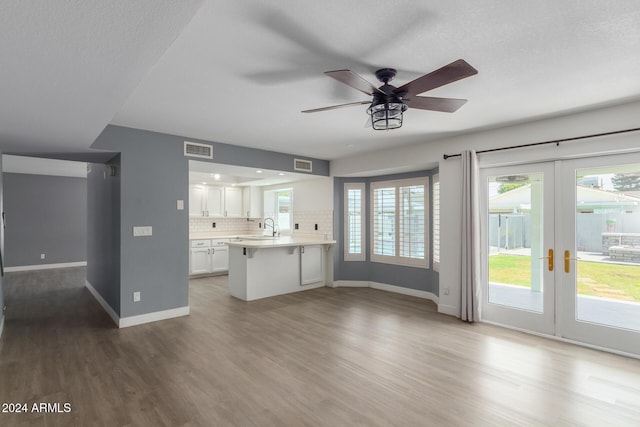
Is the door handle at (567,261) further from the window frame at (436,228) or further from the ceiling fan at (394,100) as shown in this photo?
the ceiling fan at (394,100)

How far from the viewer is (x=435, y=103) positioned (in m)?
2.59

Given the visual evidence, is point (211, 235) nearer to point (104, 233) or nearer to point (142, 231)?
point (104, 233)

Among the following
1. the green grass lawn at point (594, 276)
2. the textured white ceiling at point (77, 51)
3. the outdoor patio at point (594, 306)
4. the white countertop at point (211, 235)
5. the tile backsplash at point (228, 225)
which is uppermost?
the textured white ceiling at point (77, 51)

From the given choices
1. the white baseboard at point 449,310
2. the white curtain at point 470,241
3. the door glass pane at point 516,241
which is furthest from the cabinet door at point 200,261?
the door glass pane at point 516,241

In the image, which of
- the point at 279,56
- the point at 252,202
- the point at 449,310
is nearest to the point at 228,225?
the point at 252,202

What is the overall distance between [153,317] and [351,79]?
3983mm

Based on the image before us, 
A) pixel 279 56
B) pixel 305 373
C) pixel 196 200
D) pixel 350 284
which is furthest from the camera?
pixel 196 200

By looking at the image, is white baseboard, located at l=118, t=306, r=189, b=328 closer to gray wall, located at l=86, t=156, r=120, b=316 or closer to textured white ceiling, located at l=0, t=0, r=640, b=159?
gray wall, located at l=86, t=156, r=120, b=316

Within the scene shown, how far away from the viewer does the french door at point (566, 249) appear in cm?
338

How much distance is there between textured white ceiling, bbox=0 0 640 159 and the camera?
4.77ft

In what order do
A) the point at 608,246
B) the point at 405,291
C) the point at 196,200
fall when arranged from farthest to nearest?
the point at 196,200, the point at 405,291, the point at 608,246

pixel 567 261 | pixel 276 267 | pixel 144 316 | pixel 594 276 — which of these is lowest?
pixel 144 316

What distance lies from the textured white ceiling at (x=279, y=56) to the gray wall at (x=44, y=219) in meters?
6.08

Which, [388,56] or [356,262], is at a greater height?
[388,56]
